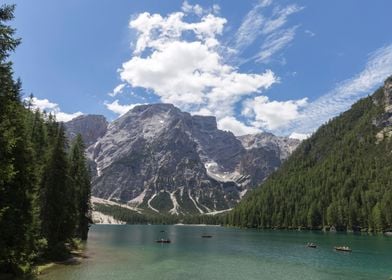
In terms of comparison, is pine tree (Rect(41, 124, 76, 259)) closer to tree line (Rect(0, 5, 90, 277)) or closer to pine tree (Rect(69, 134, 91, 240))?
tree line (Rect(0, 5, 90, 277))

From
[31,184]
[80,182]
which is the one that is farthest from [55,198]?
[80,182]

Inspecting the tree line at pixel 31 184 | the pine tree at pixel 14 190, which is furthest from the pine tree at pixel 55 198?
the pine tree at pixel 14 190

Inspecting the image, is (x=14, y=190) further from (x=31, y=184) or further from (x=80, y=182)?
(x=80, y=182)

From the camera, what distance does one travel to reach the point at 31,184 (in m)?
42.5

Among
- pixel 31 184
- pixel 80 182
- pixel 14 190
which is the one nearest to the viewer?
A: pixel 14 190

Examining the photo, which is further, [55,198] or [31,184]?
[55,198]

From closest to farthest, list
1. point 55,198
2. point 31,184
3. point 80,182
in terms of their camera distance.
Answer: point 31,184
point 55,198
point 80,182

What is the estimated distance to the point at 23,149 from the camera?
40.5 metres

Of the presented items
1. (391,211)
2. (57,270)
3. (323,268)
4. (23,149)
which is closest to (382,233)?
(391,211)

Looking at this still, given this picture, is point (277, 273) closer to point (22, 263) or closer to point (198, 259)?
point (198, 259)

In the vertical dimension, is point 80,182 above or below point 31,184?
above

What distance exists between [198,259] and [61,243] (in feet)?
93.3

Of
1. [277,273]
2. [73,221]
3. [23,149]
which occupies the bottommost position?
[277,273]

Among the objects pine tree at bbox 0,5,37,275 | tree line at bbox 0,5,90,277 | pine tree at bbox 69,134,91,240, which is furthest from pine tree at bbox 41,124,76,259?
pine tree at bbox 0,5,37,275
